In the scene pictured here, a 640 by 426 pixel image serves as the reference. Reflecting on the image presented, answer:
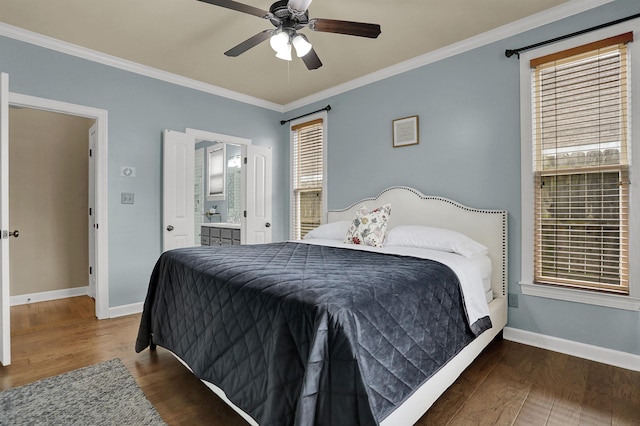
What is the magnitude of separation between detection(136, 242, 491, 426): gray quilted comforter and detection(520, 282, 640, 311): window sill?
694 mm

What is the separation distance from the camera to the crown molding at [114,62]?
2820 mm

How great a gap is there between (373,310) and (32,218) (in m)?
4.50

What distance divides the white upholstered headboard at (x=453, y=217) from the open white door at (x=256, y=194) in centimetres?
137

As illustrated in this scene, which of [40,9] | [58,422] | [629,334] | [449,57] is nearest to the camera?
[58,422]

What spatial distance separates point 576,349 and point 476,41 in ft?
8.60

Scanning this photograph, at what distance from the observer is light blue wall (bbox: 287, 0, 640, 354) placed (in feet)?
7.89

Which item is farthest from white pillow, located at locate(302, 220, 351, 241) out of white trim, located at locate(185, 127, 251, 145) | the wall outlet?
the wall outlet

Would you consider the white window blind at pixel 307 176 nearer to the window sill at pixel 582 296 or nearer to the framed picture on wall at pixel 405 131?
the framed picture on wall at pixel 405 131

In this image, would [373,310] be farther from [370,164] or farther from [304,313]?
[370,164]

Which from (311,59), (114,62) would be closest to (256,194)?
(114,62)

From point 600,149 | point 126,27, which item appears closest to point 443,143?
point 600,149

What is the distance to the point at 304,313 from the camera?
123cm

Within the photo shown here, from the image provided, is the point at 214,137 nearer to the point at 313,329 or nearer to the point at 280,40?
the point at 280,40

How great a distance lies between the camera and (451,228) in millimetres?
3031
